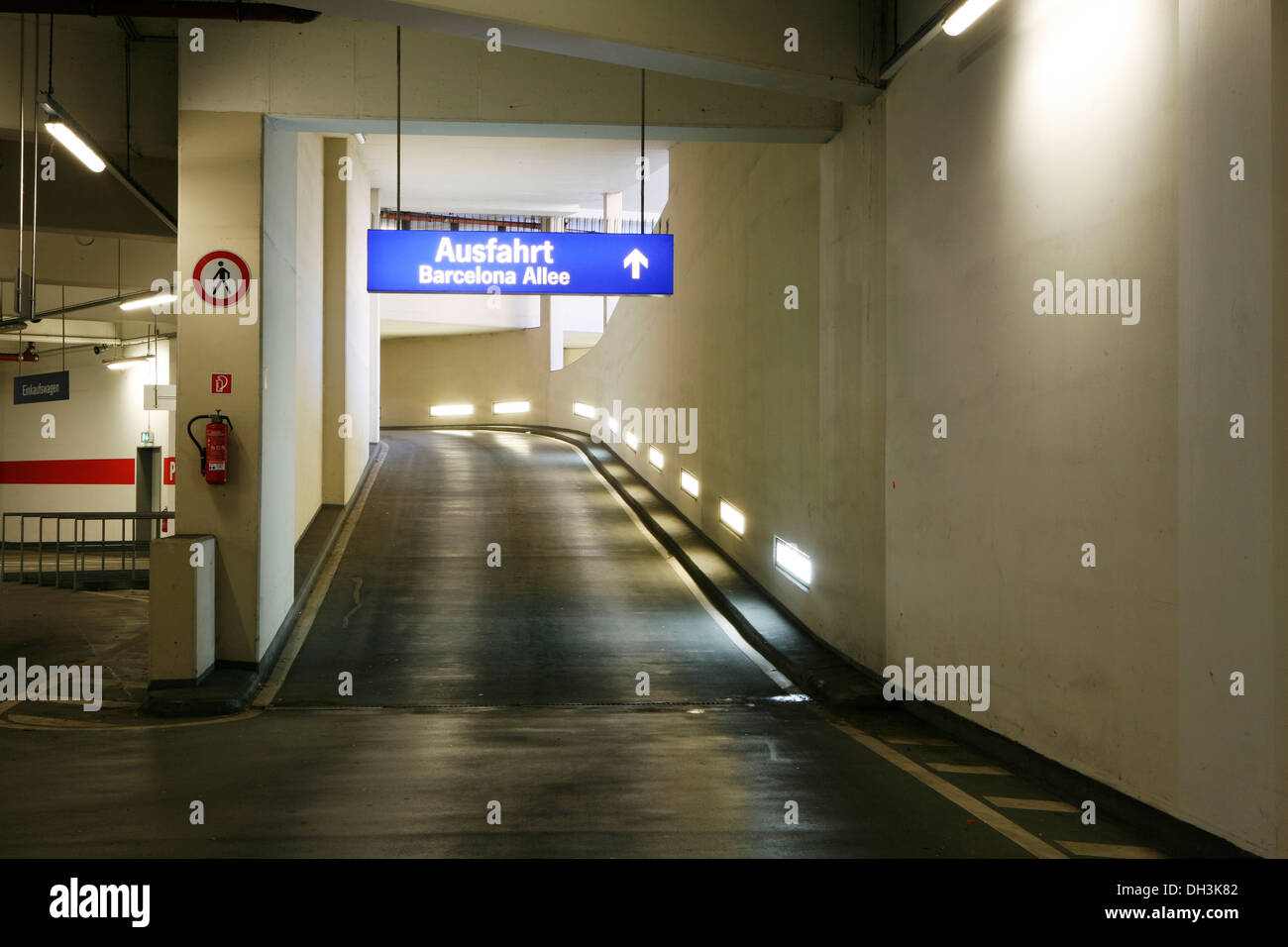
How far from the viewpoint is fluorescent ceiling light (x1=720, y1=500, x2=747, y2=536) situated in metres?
12.9

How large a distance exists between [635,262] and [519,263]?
1034 mm

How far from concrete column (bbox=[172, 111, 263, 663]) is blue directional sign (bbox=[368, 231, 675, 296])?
113 centimetres

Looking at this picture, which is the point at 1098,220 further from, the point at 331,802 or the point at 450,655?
the point at 450,655

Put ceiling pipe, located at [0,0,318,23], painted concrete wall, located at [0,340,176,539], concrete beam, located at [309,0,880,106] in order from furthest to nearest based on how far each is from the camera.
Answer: painted concrete wall, located at [0,340,176,539] → ceiling pipe, located at [0,0,318,23] → concrete beam, located at [309,0,880,106]

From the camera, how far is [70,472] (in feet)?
82.3

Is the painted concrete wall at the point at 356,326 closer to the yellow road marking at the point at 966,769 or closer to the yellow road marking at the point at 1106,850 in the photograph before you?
the yellow road marking at the point at 966,769

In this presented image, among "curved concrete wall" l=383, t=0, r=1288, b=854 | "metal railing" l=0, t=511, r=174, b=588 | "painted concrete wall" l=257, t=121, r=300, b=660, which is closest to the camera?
"curved concrete wall" l=383, t=0, r=1288, b=854

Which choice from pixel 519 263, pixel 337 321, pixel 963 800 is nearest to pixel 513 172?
pixel 337 321

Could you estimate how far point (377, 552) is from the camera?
1370 centimetres

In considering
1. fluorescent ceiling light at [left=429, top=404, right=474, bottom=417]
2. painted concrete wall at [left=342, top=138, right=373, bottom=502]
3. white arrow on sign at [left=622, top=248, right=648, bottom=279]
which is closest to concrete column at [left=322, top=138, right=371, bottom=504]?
painted concrete wall at [left=342, top=138, right=373, bottom=502]

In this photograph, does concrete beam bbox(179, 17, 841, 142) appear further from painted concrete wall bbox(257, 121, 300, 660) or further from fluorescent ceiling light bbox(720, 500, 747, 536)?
fluorescent ceiling light bbox(720, 500, 747, 536)

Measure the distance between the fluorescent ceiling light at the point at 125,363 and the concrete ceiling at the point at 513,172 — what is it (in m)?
6.87

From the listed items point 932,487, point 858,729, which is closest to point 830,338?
point 932,487

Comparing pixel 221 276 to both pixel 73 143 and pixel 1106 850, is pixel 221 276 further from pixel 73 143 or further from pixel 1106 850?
pixel 1106 850
